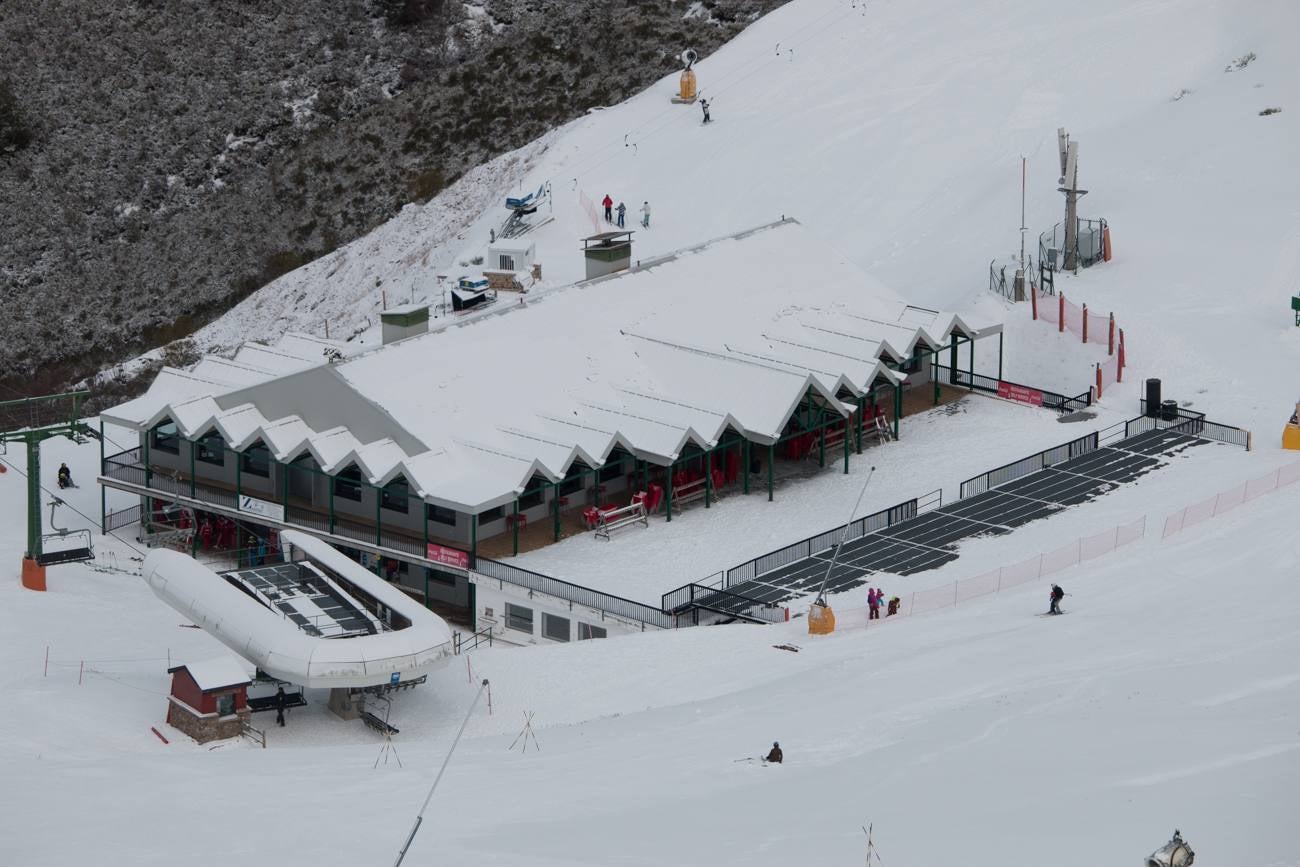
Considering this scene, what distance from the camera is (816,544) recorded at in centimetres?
6238

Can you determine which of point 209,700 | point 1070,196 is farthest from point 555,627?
point 1070,196

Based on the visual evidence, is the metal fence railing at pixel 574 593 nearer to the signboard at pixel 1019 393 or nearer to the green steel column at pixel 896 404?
the green steel column at pixel 896 404

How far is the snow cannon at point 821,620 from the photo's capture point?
55750 millimetres

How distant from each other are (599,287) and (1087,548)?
18.9 meters

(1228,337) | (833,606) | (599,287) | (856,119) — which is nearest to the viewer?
(833,606)

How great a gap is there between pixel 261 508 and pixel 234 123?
58694 mm

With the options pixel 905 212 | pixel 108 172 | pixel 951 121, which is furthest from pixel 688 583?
pixel 108 172

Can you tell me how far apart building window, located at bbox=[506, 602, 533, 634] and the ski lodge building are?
0.14ft

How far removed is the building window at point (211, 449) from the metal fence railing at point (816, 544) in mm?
16077

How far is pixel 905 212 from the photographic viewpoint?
293 feet

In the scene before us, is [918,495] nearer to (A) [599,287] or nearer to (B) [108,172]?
(A) [599,287]

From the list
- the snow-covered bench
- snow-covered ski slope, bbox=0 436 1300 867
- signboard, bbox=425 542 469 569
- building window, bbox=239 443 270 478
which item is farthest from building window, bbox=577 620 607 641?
building window, bbox=239 443 270 478

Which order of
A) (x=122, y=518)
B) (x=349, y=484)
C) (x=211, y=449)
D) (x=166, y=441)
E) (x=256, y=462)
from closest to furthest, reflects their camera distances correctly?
(x=349, y=484) < (x=256, y=462) < (x=211, y=449) < (x=166, y=441) < (x=122, y=518)

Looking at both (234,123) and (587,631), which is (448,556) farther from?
(234,123)
